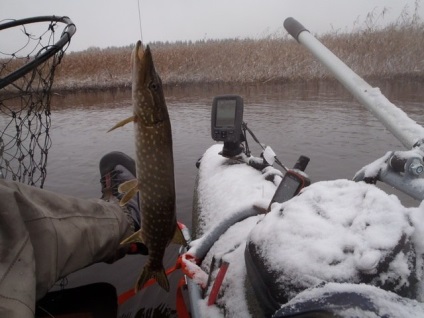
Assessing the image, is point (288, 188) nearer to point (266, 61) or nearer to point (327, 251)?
point (327, 251)

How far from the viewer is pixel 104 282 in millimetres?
2627

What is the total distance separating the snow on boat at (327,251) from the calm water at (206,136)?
1.23 m

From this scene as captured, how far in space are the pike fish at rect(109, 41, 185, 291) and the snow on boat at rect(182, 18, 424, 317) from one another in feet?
0.73

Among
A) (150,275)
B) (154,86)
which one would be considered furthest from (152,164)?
(150,275)

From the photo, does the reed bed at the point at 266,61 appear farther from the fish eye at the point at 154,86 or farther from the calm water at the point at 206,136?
the fish eye at the point at 154,86

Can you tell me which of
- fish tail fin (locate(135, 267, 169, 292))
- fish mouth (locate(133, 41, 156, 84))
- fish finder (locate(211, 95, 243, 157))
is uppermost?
fish mouth (locate(133, 41, 156, 84))

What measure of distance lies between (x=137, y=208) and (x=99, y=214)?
624mm

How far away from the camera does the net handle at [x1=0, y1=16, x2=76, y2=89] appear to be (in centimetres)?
199

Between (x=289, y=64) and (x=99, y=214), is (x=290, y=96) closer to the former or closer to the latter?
(x=289, y=64)

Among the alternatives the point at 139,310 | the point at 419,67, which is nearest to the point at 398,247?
the point at 139,310

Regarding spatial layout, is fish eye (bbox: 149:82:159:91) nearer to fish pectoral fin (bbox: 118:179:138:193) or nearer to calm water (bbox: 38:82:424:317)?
fish pectoral fin (bbox: 118:179:138:193)

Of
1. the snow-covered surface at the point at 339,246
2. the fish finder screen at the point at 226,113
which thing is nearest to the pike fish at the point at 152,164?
the snow-covered surface at the point at 339,246

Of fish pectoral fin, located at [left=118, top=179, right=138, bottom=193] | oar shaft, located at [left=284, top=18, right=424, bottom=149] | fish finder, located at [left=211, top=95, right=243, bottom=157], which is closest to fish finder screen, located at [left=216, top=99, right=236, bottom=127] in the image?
fish finder, located at [left=211, top=95, right=243, bottom=157]

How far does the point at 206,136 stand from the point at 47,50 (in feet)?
13.5
